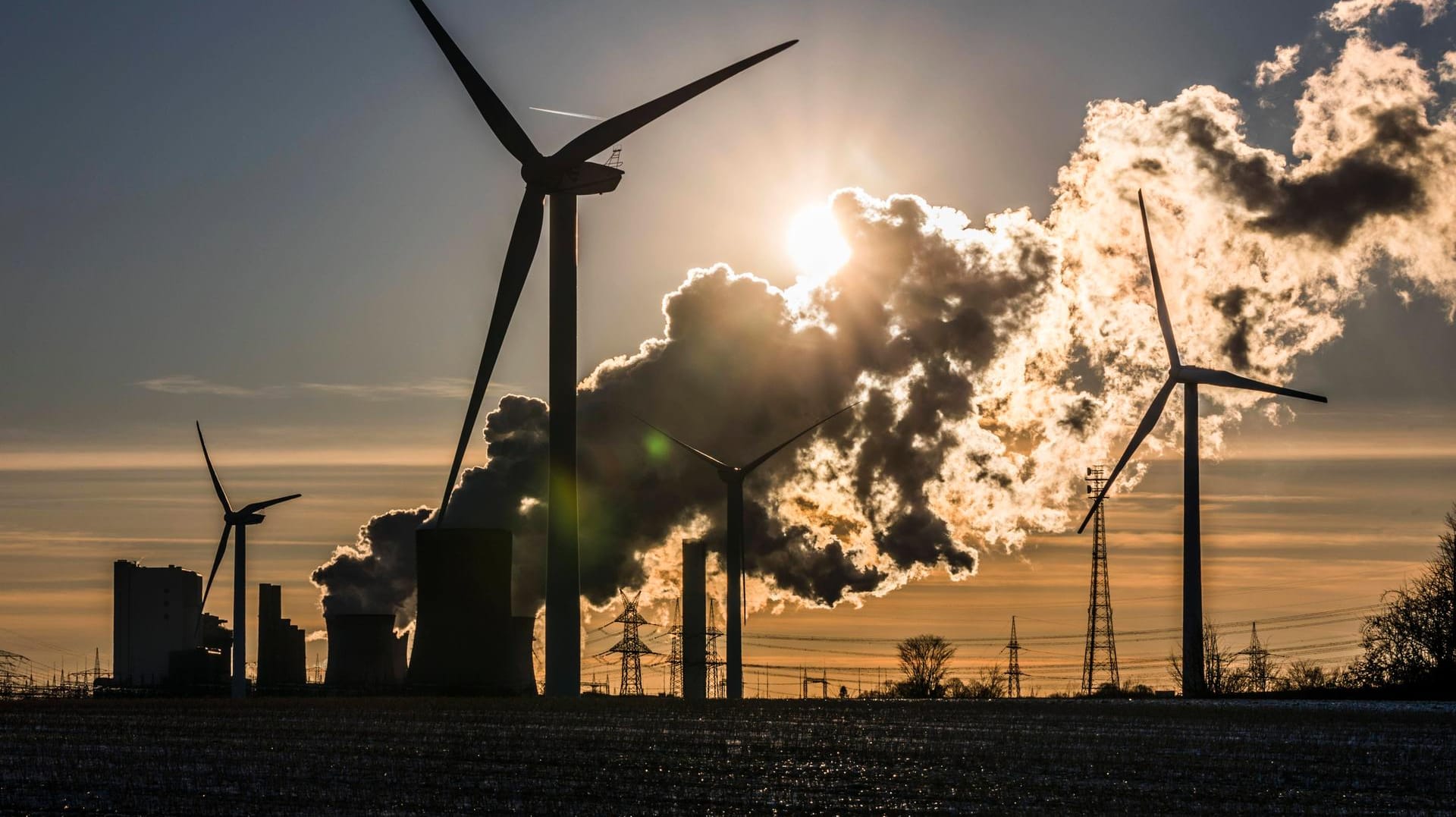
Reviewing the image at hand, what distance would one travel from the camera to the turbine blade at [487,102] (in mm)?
87312

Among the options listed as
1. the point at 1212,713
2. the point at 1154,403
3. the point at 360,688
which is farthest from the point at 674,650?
the point at 1212,713

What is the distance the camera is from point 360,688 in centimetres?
16950

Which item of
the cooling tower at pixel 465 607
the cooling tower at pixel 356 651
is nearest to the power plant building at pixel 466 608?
the cooling tower at pixel 465 607

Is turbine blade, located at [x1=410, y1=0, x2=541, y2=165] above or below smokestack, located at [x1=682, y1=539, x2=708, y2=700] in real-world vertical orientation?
above

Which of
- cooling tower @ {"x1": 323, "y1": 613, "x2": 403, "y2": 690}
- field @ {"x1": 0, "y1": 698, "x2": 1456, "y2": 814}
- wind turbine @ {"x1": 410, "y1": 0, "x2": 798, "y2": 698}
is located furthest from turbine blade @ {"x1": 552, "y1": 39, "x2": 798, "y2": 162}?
cooling tower @ {"x1": 323, "y1": 613, "x2": 403, "y2": 690}

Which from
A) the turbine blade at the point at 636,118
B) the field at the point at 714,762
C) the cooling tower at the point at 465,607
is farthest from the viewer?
the cooling tower at the point at 465,607

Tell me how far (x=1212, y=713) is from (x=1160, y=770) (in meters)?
34.0

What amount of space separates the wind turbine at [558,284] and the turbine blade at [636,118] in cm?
4

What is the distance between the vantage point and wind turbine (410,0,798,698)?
8612 cm

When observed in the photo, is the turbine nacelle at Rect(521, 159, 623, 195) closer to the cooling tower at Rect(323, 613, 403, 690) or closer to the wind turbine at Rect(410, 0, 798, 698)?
the wind turbine at Rect(410, 0, 798, 698)

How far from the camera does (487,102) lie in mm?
90125

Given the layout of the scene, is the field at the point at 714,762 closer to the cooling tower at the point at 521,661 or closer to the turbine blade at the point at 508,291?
the turbine blade at the point at 508,291

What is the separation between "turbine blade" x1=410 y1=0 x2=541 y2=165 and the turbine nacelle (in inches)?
30.6

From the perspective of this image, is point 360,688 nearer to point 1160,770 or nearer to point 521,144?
point 521,144
